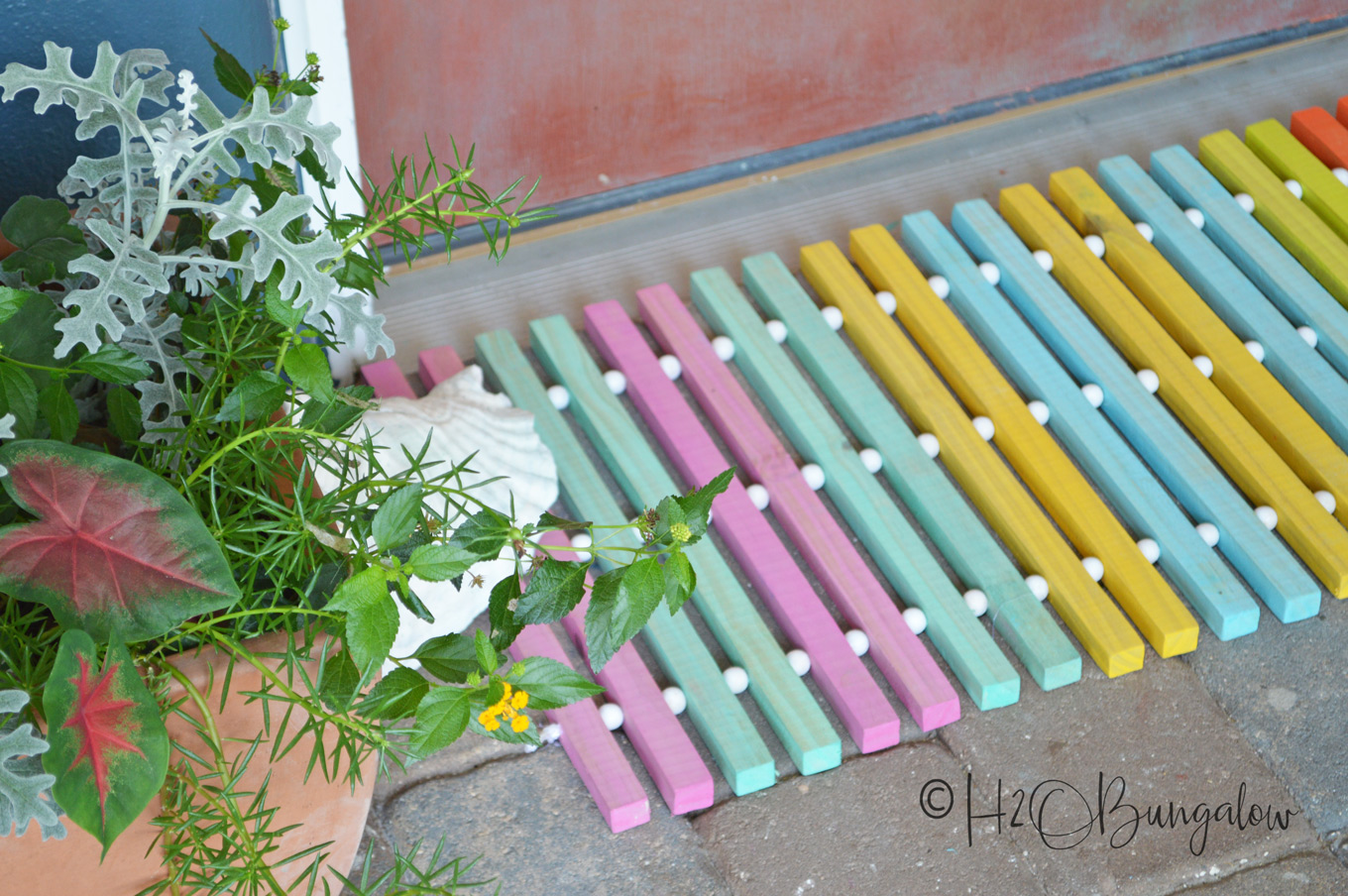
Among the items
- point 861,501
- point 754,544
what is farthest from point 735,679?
point 861,501

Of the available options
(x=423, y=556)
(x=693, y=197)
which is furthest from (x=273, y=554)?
(x=693, y=197)

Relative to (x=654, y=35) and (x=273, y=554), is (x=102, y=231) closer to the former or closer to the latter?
(x=273, y=554)

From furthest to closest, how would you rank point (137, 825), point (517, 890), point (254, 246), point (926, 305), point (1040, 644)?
point (926, 305) < point (1040, 644) < point (517, 890) < point (254, 246) < point (137, 825)

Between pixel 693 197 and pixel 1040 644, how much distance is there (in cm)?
108

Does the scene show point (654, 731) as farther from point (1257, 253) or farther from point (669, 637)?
point (1257, 253)

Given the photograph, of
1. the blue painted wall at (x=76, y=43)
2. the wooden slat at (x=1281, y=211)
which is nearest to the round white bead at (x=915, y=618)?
the wooden slat at (x=1281, y=211)

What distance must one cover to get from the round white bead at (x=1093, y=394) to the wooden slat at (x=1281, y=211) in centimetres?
49

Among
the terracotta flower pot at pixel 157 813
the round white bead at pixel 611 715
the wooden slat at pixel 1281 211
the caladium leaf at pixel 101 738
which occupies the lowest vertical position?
the round white bead at pixel 611 715

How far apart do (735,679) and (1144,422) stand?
0.76 m

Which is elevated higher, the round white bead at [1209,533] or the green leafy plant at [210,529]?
the green leafy plant at [210,529]

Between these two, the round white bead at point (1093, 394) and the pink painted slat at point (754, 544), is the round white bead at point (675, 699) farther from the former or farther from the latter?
the round white bead at point (1093, 394)

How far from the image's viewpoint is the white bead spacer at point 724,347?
2.09 meters

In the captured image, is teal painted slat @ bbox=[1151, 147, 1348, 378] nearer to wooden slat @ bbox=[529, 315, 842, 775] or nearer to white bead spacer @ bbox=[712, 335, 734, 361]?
white bead spacer @ bbox=[712, 335, 734, 361]

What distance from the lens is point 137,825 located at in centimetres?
104
